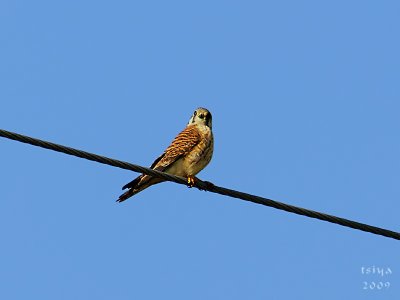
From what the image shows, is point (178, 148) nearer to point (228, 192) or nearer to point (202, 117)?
point (202, 117)

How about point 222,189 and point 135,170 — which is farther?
point 222,189

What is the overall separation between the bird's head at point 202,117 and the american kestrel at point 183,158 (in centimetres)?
29

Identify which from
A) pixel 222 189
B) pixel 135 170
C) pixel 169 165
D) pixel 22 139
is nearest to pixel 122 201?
pixel 169 165

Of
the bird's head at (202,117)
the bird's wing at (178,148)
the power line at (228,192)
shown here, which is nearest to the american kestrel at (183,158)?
the bird's wing at (178,148)

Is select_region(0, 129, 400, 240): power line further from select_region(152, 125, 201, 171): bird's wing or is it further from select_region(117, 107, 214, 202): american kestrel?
select_region(152, 125, 201, 171): bird's wing

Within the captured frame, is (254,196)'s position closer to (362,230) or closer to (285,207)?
(285,207)

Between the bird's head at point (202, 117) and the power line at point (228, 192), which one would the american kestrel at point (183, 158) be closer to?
the bird's head at point (202, 117)

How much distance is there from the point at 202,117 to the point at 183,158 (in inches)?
40.5

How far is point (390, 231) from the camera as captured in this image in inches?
288

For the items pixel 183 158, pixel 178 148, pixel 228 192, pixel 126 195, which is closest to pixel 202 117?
pixel 178 148

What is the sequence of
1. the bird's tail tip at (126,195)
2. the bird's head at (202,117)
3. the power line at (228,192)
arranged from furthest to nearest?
the bird's head at (202,117) < the bird's tail tip at (126,195) < the power line at (228,192)

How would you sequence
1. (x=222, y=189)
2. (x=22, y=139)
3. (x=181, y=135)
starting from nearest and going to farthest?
(x=22, y=139) < (x=222, y=189) < (x=181, y=135)

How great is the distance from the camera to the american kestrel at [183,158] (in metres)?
9.52

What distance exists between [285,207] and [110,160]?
131 cm
